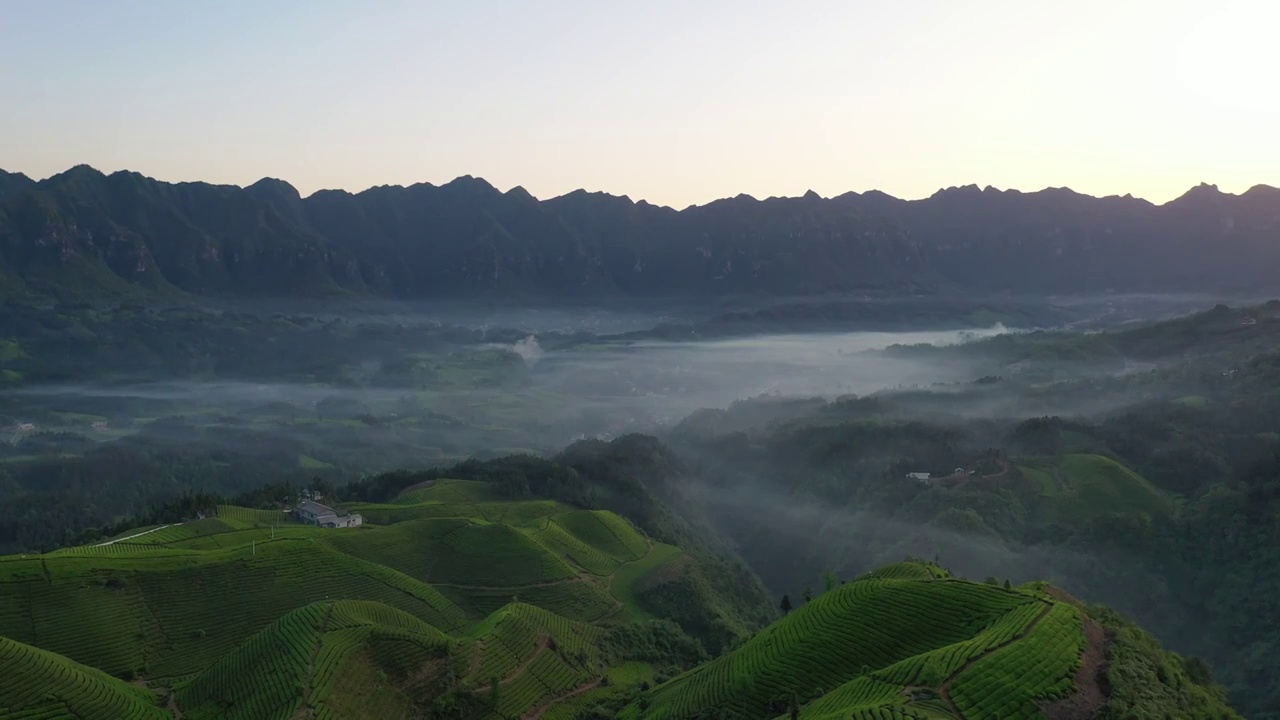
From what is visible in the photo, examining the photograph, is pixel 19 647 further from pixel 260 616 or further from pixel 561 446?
pixel 561 446

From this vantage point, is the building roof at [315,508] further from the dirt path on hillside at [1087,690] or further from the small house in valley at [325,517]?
the dirt path on hillside at [1087,690]

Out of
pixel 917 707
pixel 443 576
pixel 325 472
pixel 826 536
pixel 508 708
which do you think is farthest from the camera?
pixel 325 472

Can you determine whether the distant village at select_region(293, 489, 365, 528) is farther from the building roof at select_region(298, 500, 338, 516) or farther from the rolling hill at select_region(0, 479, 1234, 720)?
the rolling hill at select_region(0, 479, 1234, 720)

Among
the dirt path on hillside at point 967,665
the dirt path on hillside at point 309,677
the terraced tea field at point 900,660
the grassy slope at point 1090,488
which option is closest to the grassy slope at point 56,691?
the dirt path on hillside at point 309,677

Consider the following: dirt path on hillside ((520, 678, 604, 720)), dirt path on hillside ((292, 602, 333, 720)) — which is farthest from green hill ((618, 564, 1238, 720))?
dirt path on hillside ((292, 602, 333, 720))

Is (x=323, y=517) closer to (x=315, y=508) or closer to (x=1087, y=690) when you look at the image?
(x=315, y=508)

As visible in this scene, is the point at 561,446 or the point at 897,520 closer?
the point at 897,520

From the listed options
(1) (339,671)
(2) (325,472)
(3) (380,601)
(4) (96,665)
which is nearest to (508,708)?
(1) (339,671)
